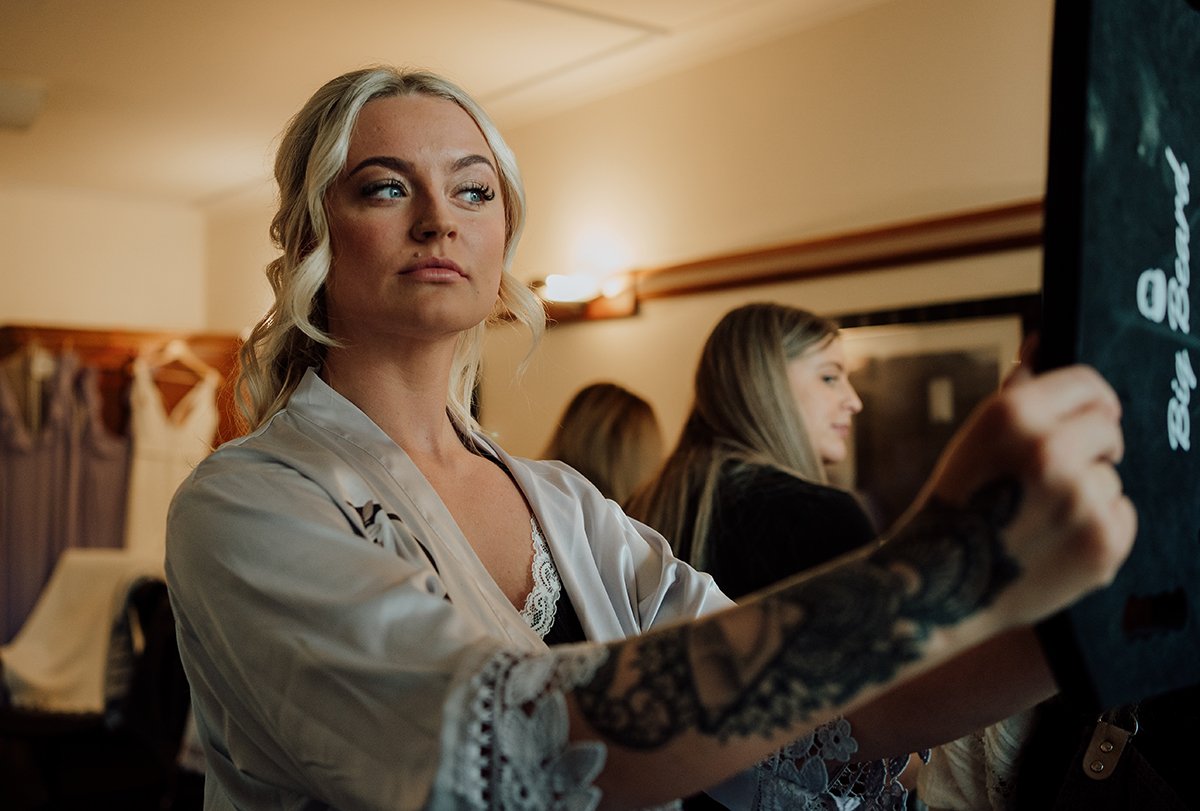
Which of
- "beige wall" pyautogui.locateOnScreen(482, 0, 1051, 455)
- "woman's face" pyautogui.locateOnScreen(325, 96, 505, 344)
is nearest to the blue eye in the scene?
"woman's face" pyautogui.locateOnScreen(325, 96, 505, 344)

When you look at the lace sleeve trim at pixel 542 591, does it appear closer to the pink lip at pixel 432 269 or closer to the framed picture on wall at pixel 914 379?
the pink lip at pixel 432 269

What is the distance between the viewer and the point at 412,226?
1188mm

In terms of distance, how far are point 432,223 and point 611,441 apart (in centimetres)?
191

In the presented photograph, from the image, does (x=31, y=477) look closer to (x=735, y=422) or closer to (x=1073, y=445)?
(x=735, y=422)

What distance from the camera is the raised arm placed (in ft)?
1.96

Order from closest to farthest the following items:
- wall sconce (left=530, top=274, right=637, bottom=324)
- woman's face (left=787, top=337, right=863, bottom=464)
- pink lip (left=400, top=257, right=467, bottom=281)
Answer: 1. pink lip (left=400, top=257, right=467, bottom=281)
2. woman's face (left=787, top=337, right=863, bottom=464)
3. wall sconce (left=530, top=274, right=637, bottom=324)

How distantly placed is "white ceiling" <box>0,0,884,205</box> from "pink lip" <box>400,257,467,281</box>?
3.12m

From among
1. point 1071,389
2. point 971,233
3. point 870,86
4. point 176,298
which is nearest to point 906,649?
point 1071,389

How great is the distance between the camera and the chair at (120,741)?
4.25 meters

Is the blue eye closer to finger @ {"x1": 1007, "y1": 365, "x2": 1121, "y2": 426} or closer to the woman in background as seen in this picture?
finger @ {"x1": 1007, "y1": 365, "x2": 1121, "y2": 426}

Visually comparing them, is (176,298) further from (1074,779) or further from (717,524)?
(1074,779)

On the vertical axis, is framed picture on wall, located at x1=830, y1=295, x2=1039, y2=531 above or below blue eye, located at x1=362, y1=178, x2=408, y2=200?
below

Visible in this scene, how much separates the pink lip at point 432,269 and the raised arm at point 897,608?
0.53 m

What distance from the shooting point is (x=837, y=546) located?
2158mm
